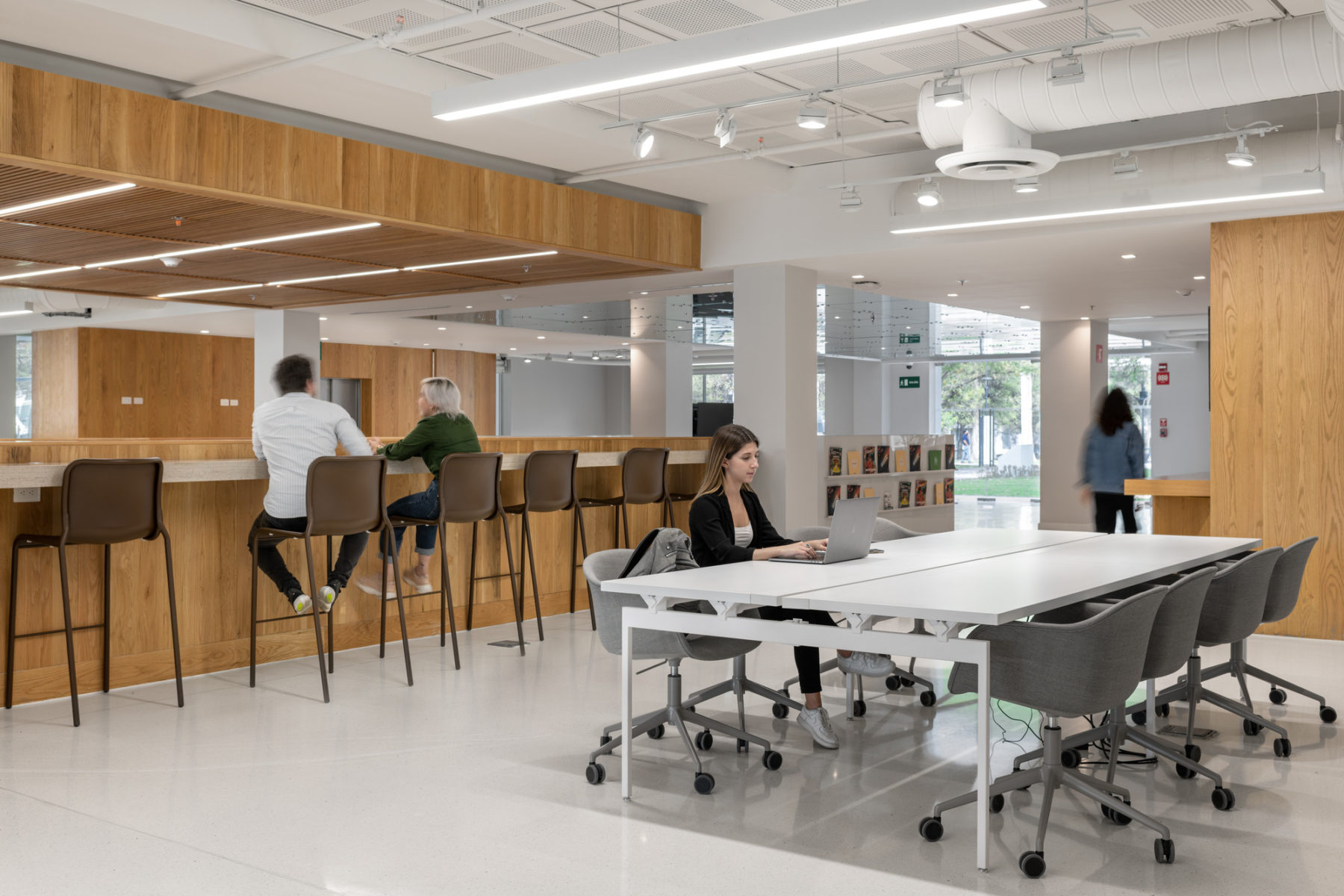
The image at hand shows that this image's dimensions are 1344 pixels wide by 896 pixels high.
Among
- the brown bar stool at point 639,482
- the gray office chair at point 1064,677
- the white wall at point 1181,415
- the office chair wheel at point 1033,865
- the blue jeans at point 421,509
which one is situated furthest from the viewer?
the white wall at point 1181,415

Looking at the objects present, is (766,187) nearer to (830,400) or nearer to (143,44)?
(143,44)

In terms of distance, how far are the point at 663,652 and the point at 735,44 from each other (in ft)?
7.60

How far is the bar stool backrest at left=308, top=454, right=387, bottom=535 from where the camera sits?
530cm

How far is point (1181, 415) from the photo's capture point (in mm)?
19906

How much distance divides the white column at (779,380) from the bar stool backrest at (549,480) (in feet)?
6.87

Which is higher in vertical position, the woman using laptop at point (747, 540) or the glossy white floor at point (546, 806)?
the woman using laptop at point (747, 540)

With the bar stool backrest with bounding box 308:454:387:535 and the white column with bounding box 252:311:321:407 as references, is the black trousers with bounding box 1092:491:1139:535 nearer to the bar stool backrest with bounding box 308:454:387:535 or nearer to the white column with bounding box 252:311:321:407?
the bar stool backrest with bounding box 308:454:387:535

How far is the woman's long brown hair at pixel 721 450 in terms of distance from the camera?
15.3 ft

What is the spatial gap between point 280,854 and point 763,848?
4.61ft

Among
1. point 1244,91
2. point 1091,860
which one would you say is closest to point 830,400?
point 1244,91

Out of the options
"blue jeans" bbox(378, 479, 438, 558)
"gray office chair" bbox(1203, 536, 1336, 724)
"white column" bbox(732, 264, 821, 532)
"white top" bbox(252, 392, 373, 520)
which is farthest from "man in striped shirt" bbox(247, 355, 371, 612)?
"gray office chair" bbox(1203, 536, 1336, 724)

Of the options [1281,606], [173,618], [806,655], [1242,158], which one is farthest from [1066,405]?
[173,618]

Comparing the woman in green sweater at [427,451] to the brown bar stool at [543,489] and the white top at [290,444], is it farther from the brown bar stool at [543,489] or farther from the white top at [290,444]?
the white top at [290,444]

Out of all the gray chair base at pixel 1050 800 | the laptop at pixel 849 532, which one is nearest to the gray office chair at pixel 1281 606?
the gray chair base at pixel 1050 800
